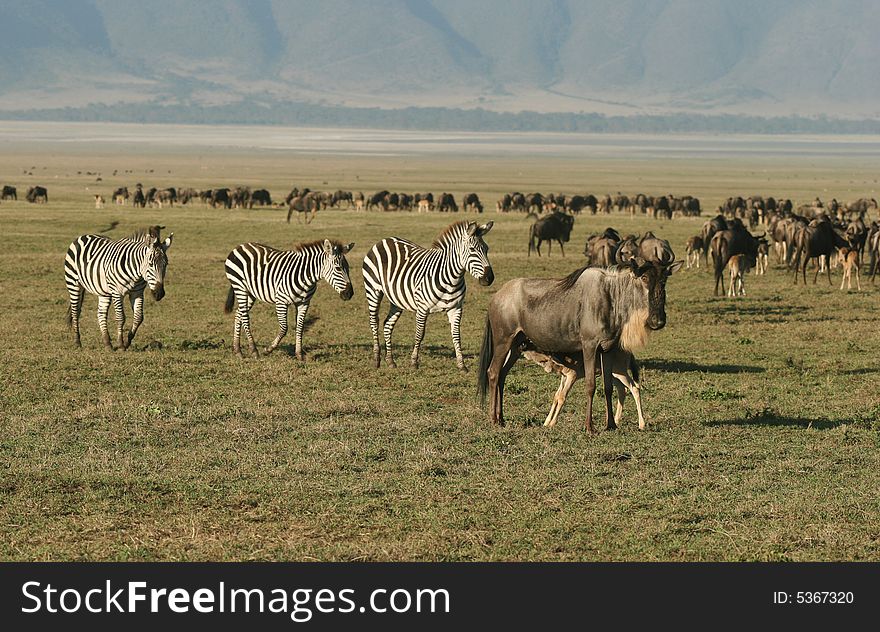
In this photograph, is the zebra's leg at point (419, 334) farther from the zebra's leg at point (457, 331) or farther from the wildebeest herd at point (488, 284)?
the zebra's leg at point (457, 331)

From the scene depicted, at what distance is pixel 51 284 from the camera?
3161 cm

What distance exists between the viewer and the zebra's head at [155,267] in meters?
19.6

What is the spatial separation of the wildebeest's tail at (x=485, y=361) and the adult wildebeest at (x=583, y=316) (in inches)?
0.9

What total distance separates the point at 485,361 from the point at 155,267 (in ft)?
23.7

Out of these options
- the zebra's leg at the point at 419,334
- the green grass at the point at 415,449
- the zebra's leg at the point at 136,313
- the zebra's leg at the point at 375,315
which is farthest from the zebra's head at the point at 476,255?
the zebra's leg at the point at 136,313

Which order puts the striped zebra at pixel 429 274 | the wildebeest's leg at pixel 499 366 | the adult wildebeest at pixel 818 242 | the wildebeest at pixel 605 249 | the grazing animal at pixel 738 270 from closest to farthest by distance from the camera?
the wildebeest's leg at pixel 499 366
the striped zebra at pixel 429 274
the wildebeest at pixel 605 249
the grazing animal at pixel 738 270
the adult wildebeest at pixel 818 242

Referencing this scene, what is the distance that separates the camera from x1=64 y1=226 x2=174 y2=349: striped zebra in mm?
19812

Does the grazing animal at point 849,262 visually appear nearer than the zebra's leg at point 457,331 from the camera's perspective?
No

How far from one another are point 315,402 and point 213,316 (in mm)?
10193

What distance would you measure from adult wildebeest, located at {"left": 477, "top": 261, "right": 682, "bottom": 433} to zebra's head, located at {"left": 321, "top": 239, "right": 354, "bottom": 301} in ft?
17.5

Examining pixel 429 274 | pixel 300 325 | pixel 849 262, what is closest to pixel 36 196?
pixel 849 262

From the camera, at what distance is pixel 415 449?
1348cm

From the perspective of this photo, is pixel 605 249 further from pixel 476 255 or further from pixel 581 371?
pixel 581 371

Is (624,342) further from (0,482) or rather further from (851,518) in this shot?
(0,482)
